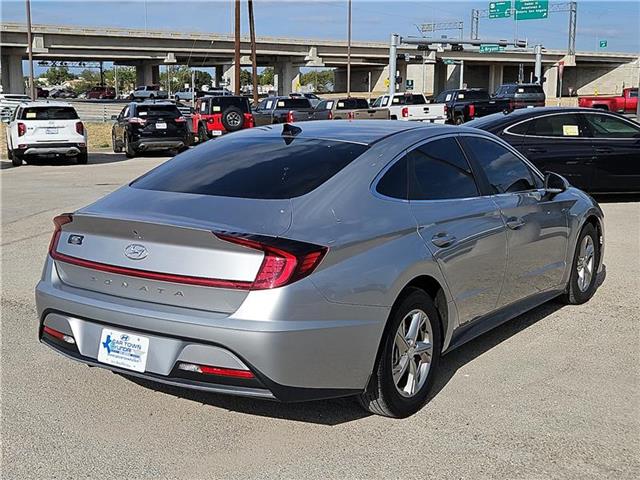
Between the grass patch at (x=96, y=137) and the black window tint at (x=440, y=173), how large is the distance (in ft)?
73.6

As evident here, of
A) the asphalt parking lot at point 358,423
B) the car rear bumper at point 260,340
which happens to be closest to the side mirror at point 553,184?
the asphalt parking lot at point 358,423

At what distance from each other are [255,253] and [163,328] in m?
0.58

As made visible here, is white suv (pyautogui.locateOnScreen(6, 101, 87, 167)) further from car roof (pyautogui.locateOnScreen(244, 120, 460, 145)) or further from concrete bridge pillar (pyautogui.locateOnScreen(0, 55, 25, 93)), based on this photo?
concrete bridge pillar (pyautogui.locateOnScreen(0, 55, 25, 93))

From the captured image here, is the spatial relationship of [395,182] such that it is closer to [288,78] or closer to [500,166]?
[500,166]

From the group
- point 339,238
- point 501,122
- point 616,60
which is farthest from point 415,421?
point 616,60

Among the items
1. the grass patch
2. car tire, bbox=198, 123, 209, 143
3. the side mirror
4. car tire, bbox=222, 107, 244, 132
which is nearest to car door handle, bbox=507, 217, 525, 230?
the side mirror

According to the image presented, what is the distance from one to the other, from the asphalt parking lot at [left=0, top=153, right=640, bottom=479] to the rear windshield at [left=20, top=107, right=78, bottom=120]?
16.0m

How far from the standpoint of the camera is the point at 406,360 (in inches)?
174

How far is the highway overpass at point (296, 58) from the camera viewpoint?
247 feet

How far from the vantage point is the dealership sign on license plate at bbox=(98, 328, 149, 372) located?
389 cm

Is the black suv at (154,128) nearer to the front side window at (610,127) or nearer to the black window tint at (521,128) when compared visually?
the black window tint at (521,128)

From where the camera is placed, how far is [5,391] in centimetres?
475

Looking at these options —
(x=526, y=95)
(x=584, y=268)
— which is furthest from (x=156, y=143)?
(x=526, y=95)

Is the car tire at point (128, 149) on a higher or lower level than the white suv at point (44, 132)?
lower
